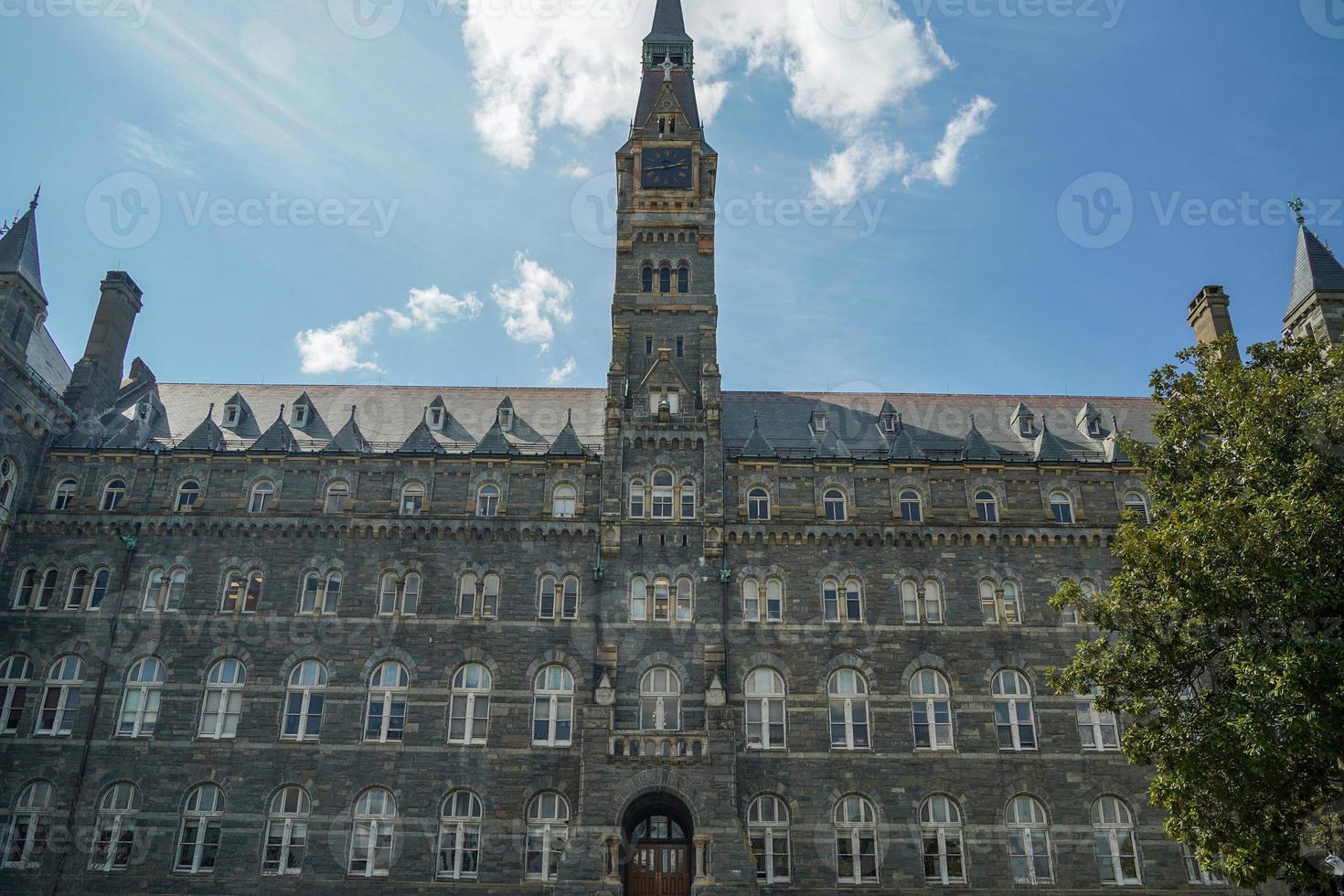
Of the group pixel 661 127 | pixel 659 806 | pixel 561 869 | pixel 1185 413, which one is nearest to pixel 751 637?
pixel 659 806

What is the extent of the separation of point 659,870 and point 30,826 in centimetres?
2379

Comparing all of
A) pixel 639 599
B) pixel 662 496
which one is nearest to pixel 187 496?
pixel 639 599

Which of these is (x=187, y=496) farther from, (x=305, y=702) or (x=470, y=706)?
(x=470, y=706)

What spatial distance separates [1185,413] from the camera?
99.5 feet

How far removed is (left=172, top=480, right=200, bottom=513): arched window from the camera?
4312cm

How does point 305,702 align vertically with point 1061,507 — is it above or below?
below

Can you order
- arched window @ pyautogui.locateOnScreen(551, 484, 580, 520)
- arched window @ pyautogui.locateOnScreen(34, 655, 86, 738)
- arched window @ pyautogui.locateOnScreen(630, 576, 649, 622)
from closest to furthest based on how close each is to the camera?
1. arched window @ pyautogui.locateOnScreen(34, 655, 86, 738)
2. arched window @ pyautogui.locateOnScreen(630, 576, 649, 622)
3. arched window @ pyautogui.locateOnScreen(551, 484, 580, 520)

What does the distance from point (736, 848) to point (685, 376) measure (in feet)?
66.1

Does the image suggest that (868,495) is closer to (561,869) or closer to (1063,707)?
(1063,707)

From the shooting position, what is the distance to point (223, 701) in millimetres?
39875

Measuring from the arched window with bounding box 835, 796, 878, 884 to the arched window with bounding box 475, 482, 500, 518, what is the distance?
60.0 feet

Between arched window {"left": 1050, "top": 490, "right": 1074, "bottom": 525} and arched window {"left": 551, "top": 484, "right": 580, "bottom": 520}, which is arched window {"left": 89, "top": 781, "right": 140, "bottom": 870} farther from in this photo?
arched window {"left": 1050, "top": 490, "right": 1074, "bottom": 525}

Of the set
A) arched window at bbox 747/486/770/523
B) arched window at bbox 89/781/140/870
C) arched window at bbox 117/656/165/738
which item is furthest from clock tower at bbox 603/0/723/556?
arched window at bbox 89/781/140/870

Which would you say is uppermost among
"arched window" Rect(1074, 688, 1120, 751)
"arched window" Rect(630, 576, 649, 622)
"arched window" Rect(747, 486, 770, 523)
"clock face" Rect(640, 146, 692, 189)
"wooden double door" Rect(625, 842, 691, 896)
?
"clock face" Rect(640, 146, 692, 189)
